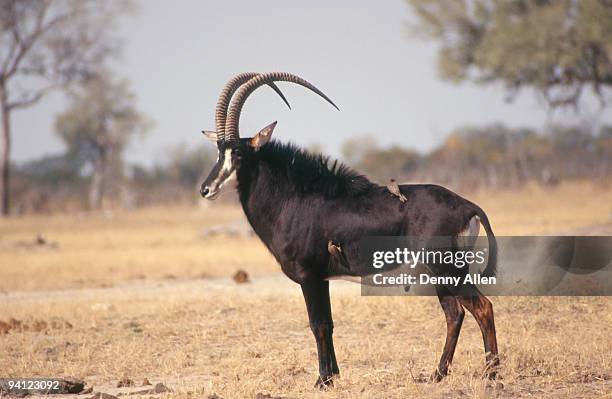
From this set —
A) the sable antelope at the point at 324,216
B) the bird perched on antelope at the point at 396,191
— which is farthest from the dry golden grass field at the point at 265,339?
the bird perched on antelope at the point at 396,191

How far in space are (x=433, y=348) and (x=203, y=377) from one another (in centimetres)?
230

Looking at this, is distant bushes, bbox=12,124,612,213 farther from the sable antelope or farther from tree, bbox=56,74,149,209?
the sable antelope

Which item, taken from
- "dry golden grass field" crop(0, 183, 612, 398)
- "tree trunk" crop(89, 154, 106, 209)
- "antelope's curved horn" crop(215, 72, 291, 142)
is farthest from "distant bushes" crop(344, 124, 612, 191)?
"antelope's curved horn" crop(215, 72, 291, 142)

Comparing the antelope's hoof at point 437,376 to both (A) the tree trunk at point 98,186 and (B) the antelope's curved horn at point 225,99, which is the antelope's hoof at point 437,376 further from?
(A) the tree trunk at point 98,186

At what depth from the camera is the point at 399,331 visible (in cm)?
980

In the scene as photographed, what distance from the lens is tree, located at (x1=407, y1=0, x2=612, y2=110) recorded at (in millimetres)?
29031

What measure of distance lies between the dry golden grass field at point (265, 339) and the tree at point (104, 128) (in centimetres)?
4460

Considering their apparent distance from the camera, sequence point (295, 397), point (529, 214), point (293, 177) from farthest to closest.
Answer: point (529, 214)
point (293, 177)
point (295, 397)

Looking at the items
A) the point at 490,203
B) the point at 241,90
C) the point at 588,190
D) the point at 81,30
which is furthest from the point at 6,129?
the point at 241,90

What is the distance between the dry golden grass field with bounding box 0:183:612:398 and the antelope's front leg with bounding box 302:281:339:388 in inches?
5.4

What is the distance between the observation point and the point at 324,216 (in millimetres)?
7562

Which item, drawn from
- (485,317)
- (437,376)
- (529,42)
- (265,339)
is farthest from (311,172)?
(529,42)

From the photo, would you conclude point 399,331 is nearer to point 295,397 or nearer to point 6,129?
point 295,397

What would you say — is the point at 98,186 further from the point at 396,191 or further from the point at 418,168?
the point at 396,191
